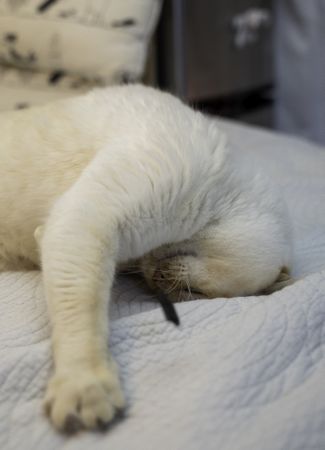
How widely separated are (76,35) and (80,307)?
1272 mm

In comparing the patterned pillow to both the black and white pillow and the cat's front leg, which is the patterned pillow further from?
the cat's front leg

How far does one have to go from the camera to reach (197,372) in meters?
0.79

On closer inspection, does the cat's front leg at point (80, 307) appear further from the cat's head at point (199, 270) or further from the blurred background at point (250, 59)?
the blurred background at point (250, 59)

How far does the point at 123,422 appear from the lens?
0.73 metres

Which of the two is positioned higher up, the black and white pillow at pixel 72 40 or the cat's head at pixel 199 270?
the black and white pillow at pixel 72 40

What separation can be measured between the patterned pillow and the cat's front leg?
3.48 ft

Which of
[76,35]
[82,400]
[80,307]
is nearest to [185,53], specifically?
[76,35]

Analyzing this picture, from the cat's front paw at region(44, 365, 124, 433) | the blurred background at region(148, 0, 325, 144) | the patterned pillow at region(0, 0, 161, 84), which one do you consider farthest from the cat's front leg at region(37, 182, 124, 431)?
the blurred background at region(148, 0, 325, 144)

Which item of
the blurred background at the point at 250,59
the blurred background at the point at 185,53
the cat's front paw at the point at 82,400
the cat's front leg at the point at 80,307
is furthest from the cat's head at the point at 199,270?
the blurred background at the point at 250,59

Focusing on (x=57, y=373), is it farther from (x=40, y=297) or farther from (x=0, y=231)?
(x=0, y=231)

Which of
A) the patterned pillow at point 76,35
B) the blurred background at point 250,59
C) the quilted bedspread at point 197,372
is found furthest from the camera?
the blurred background at point 250,59

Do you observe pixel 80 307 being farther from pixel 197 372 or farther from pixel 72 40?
pixel 72 40

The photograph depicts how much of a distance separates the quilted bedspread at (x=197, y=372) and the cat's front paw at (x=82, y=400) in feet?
0.06

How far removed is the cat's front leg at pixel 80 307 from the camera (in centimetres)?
71
